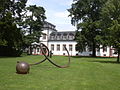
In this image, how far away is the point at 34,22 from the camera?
6788 centimetres

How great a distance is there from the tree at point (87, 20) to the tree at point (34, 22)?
985cm

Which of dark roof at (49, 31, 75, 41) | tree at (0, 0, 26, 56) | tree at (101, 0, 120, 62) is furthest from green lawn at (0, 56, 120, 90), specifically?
dark roof at (49, 31, 75, 41)

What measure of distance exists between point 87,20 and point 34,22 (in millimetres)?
15947

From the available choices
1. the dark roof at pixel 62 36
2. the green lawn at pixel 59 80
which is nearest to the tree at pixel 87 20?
the dark roof at pixel 62 36

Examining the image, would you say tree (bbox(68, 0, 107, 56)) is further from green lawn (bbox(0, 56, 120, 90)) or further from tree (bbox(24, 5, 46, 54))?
green lawn (bbox(0, 56, 120, 90))

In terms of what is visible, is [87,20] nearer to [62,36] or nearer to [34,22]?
[34,22]

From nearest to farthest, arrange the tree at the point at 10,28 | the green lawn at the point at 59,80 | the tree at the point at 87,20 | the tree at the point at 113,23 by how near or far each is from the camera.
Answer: the green lawn at the point at 59,80, the tree at the point at 113,23, the tree at the point at 10,28, the tree at the point at 87,20

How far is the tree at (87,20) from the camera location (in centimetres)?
5884

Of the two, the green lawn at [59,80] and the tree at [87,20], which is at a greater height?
the tree at [87,20]

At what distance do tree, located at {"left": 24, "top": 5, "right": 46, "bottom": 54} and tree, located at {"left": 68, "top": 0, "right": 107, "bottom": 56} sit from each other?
985cm

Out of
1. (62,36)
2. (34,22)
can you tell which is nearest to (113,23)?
(34,22)

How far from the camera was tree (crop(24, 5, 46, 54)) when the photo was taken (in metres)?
65.2

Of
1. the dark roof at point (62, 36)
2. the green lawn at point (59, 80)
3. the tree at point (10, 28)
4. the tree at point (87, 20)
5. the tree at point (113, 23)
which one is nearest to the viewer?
the green lawn at point (59, 80)

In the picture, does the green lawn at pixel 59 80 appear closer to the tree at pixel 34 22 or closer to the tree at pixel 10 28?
the tree at pixel 10 28
